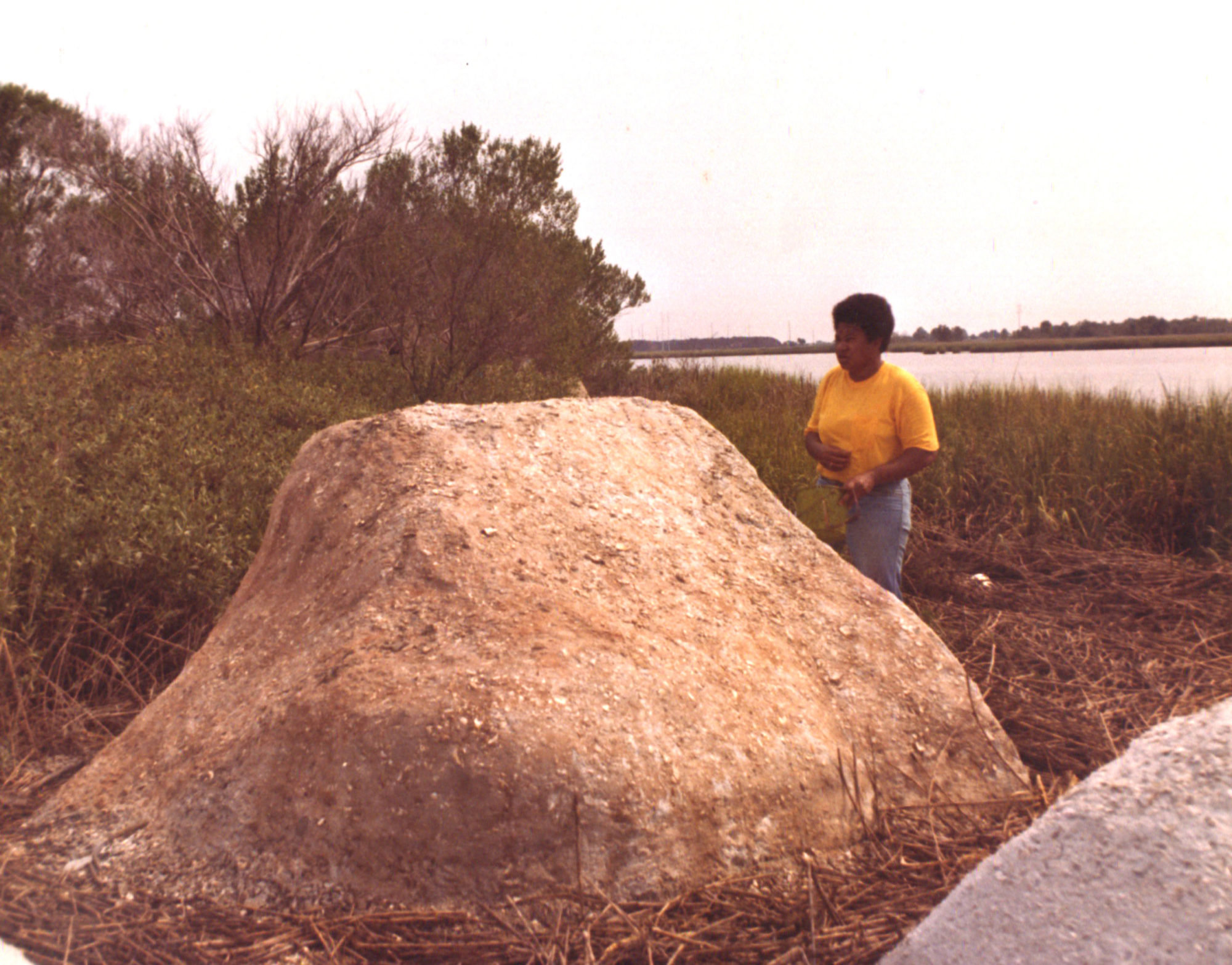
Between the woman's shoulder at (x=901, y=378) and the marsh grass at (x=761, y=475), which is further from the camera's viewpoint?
the woman's shoulder at (x=901, y=378)

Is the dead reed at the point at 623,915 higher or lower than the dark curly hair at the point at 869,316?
lower

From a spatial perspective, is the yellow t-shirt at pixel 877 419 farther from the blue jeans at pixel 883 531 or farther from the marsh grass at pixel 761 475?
the marsh grass at pixel 761 475

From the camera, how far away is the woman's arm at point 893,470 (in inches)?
137

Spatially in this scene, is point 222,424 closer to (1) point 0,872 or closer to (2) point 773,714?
(1) point 0,872

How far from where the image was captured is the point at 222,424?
20.4 ft

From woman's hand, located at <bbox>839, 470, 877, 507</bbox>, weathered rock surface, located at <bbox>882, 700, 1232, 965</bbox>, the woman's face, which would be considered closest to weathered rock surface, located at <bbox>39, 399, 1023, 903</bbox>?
woman's hand, located at <bbox>839, 470, 877, 507</bbox>

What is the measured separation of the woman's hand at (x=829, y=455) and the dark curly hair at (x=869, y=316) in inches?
20.1

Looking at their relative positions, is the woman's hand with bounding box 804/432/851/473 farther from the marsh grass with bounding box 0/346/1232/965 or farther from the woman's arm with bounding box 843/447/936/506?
the marsh grass with bounding box 0/346/1232/965

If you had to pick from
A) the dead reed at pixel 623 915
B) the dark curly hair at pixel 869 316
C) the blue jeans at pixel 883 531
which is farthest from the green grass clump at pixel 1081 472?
the dead reed at pixel 623 915

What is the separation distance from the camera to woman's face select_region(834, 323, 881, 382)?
3.62 meters

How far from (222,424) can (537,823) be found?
17.3ft

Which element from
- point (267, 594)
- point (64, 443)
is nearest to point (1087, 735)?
point (267, 594)

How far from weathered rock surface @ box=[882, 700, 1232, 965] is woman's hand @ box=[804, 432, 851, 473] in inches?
88.3

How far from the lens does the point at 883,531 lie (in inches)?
146
